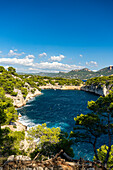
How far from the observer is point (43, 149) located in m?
19.3

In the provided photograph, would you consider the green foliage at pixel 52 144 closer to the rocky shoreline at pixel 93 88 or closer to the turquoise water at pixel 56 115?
the turquoise water at pixel 56 115

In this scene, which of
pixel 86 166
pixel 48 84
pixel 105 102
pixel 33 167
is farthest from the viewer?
pixel 48 84

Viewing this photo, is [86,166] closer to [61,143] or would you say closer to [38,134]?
[61,143]

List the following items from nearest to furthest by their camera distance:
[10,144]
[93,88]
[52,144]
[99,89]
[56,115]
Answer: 1. [52,144]
2. [10,144]
3. [56,115]
4. [99,89]
5. [93,88]

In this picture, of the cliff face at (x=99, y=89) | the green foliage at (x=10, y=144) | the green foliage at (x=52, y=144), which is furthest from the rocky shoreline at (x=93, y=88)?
the green foliage at (x=10, y=144)

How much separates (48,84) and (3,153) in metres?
153

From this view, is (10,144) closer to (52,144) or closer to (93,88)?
(52,144)

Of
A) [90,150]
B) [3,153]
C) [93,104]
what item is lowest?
[90,150]

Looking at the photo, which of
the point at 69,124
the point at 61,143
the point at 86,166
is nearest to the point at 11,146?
the point at 61,143

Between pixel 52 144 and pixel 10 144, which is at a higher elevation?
pixel 52 144

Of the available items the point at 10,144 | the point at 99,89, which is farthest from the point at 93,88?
the point at 10,144

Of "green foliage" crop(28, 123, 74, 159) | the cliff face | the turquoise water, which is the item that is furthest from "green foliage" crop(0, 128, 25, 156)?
the cliff face

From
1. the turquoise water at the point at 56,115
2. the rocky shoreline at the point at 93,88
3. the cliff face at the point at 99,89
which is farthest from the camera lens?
the rocky shoreline at the point at 93,88

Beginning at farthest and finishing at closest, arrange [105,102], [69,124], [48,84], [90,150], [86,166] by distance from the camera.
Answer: [48,84] < [69,124] < [90,150] < [105,102] < [86,166]
